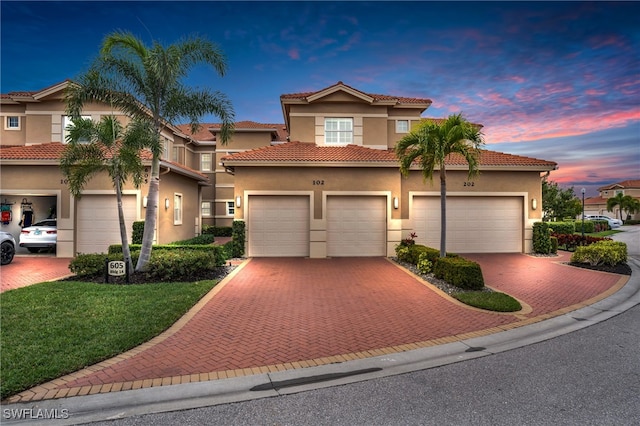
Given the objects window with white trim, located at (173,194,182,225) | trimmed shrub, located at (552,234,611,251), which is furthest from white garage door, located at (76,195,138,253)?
trimmed shrub, located at (552,234,611,251)

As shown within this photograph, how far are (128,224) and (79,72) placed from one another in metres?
6.62

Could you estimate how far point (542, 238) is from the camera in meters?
14.6

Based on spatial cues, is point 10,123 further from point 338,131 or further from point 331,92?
point 338,131

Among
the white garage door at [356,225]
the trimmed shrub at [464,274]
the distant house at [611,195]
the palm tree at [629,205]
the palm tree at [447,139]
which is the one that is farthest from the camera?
the distant house at [611,195]

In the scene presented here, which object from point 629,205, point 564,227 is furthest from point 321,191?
point 629,205

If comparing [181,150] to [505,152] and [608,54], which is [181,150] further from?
[608,54]

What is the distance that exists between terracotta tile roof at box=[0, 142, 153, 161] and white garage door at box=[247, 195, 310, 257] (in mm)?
5033

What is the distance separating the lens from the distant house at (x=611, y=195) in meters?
55.5

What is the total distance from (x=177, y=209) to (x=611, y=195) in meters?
77.5

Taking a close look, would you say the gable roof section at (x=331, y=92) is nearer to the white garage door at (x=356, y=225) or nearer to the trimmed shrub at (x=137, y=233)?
the white garage door at (x=356, y=225)

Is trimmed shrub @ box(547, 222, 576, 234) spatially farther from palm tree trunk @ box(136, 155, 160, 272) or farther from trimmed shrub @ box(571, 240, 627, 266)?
palm tree trunk @ box(136, 155, 160, 272)

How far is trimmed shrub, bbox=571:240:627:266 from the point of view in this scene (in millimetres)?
11234

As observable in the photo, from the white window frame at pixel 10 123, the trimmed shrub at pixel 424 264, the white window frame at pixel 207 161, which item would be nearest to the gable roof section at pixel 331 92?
the trimmed shrub at pixel 424 264

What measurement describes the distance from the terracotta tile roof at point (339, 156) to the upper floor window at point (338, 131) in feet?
2.14
